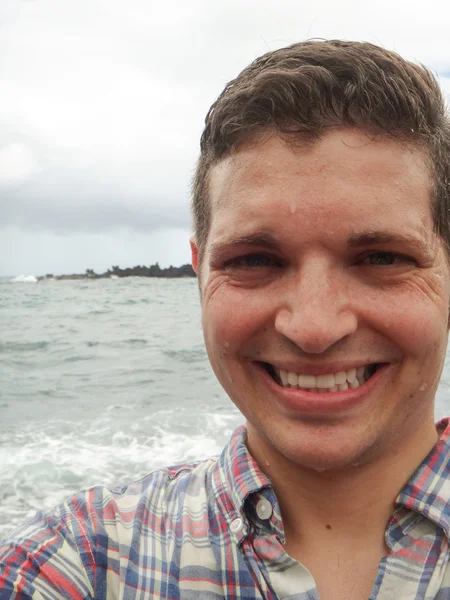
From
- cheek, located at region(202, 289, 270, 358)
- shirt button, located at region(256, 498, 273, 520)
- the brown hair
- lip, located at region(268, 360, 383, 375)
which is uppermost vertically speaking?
the brown hair

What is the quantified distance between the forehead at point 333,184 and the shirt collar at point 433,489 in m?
0.70

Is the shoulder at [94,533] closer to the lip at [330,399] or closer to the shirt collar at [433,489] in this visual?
the lip at [330,399]

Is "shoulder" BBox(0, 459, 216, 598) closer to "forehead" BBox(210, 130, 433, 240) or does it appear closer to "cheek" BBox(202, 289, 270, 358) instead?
"cheek" BBox(202, 289, 270, 358)

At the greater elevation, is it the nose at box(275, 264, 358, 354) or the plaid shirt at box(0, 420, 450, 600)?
the nose at box(275, 264, 358, 354)

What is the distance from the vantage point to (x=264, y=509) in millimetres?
1749

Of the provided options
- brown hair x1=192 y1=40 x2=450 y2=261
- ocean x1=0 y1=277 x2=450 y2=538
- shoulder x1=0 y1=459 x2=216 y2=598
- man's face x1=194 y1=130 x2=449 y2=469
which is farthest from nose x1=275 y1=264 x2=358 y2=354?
ocean x1=0 y1=277 x2=450 y2=538

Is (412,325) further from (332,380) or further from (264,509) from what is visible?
(264,509)

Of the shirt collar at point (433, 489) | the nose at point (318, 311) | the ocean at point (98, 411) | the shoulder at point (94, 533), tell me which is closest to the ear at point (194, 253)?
the nose at point (318, 311)

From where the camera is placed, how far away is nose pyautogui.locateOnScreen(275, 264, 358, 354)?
1559 millimetres

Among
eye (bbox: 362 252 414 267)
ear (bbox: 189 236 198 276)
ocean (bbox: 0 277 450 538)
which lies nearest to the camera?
eye (bbox: 362 252 414 267)

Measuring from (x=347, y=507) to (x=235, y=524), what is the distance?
35 centimetres

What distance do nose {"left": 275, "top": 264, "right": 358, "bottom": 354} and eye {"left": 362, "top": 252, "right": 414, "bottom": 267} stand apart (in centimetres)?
10

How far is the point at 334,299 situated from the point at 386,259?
0.72 feet

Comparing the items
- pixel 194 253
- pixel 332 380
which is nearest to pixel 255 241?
pixel 332 380
